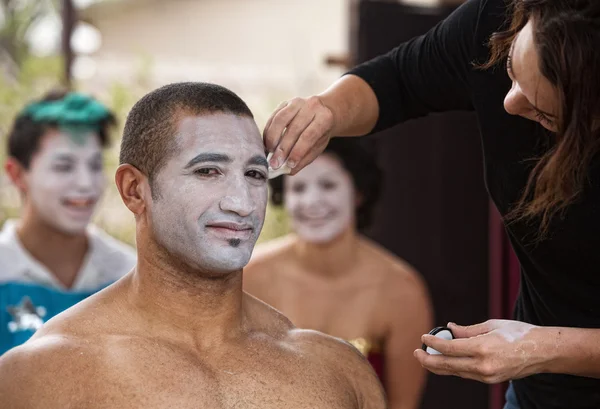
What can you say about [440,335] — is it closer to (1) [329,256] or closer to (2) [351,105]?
(2) [351,105]

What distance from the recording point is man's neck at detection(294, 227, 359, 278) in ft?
12.9

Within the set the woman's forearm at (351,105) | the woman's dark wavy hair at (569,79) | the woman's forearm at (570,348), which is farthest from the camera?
the woman's forearm at (351,105)

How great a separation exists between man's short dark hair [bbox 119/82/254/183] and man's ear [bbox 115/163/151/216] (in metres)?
0.01

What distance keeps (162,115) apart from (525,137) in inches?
31.2

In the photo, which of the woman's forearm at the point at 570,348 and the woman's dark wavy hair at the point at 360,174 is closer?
the woman's forearm at the point at 570,348

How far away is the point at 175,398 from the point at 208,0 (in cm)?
855

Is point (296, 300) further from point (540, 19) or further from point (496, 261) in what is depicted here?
point (540, 19)

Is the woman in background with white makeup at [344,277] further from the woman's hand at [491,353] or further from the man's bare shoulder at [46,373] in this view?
the man's bare shoulder at [46,373]

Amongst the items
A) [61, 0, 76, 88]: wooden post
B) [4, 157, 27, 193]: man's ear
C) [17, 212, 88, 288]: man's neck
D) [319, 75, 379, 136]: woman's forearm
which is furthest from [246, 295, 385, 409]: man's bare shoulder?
[61, 0, 76, 88]: wooden post

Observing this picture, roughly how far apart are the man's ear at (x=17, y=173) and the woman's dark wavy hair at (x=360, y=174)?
0.94 m

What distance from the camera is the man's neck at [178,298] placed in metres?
2.13

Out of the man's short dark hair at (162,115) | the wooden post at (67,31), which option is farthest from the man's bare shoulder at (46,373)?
the wooden post at (67,31)

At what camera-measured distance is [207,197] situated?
6.84 ft

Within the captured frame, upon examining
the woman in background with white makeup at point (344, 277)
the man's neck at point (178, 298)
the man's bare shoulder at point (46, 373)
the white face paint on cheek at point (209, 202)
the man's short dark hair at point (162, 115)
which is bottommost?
the woman in background with white makeup at point (344, 277)
